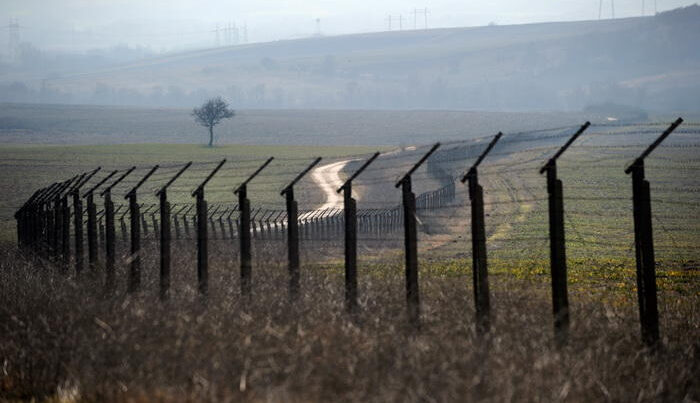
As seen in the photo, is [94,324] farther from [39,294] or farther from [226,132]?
[226,132]

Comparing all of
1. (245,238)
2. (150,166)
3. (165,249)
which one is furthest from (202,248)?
(150,166)

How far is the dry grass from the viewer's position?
9172mm

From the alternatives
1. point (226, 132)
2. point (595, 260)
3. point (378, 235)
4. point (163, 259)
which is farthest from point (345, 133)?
point (163, 259)

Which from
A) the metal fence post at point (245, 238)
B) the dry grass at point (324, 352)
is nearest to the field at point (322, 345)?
the dry grass at point (324, 352)

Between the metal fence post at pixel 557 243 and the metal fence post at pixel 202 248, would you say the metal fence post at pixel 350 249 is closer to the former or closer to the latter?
the metal fence post at pixel 202 248

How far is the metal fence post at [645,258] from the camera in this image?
12391 mm

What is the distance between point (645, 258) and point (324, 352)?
4.83m

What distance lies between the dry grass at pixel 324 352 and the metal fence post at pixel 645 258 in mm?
272

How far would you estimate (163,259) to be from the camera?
1714cm

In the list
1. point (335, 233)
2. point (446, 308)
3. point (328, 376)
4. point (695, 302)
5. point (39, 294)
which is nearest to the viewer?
point (328, 376)

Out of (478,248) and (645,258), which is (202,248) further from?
(645,258)

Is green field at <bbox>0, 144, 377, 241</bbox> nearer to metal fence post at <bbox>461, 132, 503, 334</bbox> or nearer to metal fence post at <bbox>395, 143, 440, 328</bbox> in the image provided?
A: metal fence post at <bbox>395, 143, 440, 328</bbox>

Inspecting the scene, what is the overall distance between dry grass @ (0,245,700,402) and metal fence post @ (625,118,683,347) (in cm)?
27

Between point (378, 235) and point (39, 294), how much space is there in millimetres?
30245
